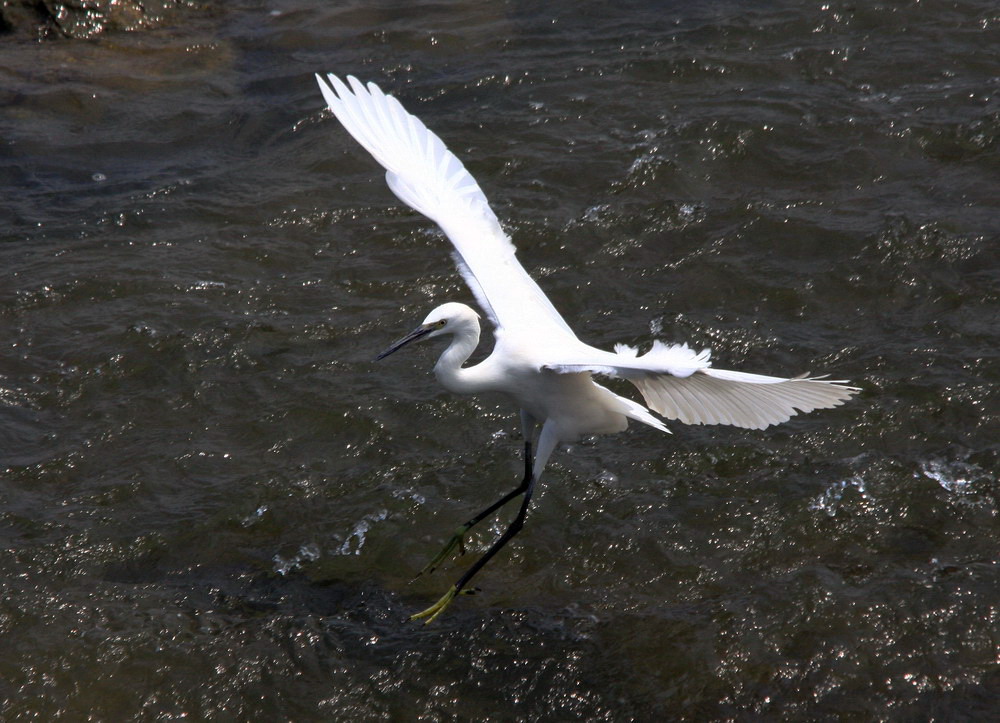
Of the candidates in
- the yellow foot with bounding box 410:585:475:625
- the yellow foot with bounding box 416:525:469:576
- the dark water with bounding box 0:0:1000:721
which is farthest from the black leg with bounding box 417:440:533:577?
the yellow foot with bounding box 410:585:475:625

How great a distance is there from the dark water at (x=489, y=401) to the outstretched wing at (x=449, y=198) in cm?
92

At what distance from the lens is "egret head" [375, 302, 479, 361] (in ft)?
14.1

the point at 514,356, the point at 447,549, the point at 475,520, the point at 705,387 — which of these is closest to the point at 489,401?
the point at 475,520

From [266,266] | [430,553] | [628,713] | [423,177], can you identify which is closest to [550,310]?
[423,177]

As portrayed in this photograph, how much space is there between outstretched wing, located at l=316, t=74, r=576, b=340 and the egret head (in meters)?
0.23

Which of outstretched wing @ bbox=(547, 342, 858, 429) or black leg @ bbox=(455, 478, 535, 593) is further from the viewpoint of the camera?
black leg @ bbox=(455, 478, 535, 593)

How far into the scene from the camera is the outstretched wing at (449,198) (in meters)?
4.66

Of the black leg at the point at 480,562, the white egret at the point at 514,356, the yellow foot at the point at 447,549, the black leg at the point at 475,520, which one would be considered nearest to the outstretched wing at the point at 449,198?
the white egret at the point at 514,356

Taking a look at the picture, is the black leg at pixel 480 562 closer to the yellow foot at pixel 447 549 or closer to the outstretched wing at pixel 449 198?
the yellow foot at pixel 447 549

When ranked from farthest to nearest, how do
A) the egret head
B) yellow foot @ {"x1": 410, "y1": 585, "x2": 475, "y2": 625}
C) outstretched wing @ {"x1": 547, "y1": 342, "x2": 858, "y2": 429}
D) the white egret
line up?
yellow foot @ {"x1": 410, "y1": 585, "x2": 475, "y2": 625}
the egret head
the white egret
outstretched wing @ {"x1": 547, "y1": 342, "x2": 858, "y2": 429}

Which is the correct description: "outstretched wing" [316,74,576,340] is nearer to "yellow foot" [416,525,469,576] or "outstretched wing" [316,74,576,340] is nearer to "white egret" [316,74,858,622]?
"white egret" [316,74,858,622]

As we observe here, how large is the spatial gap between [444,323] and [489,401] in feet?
4.43

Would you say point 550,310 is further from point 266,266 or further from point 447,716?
point 266,266

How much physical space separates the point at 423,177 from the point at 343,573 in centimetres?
177
